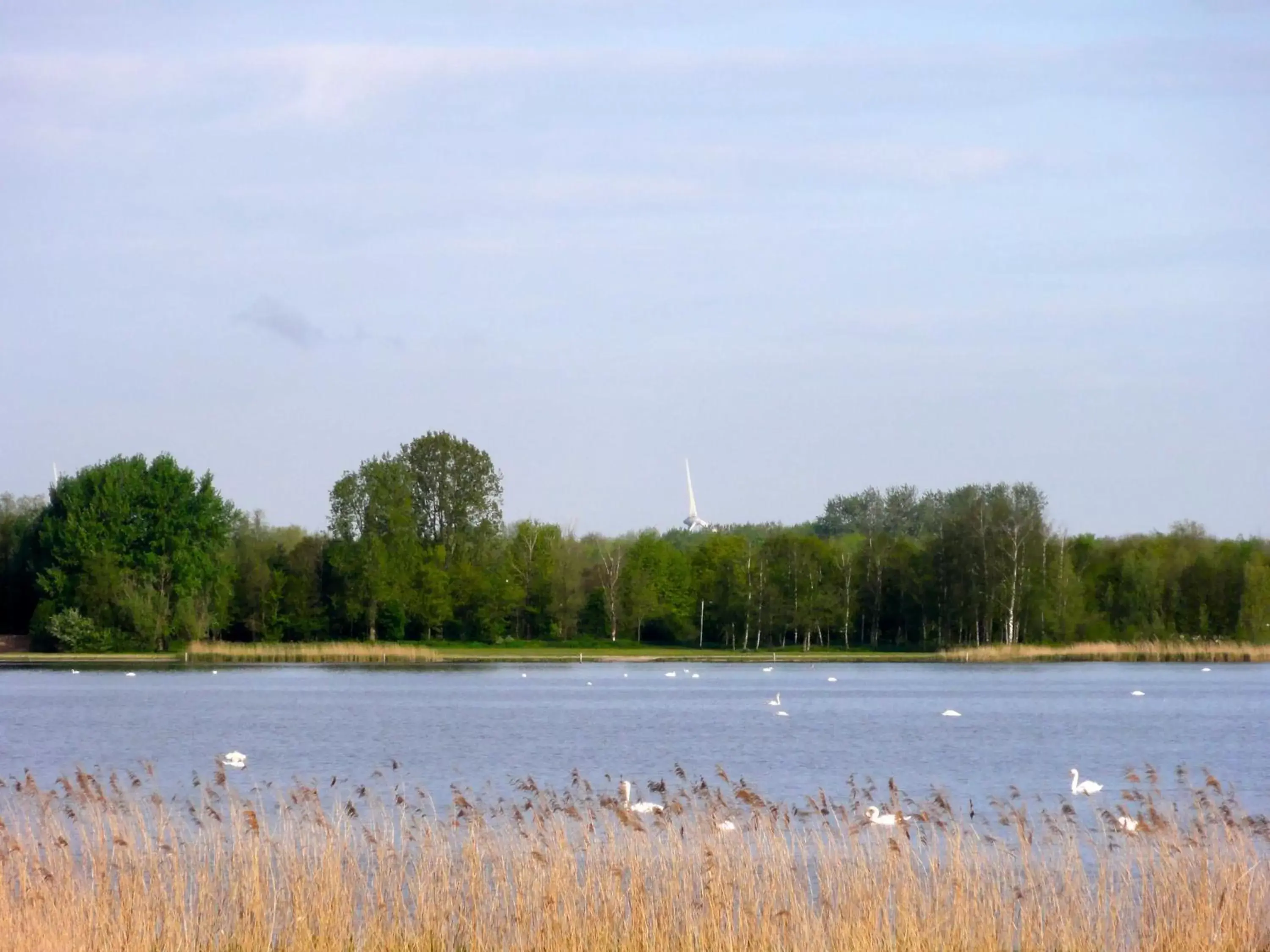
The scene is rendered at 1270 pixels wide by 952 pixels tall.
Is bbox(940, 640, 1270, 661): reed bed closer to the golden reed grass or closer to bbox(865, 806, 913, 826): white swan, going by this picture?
bbox(865, 806, 913, 826): white swan

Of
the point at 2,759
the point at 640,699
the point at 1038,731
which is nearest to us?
the point at 2,759

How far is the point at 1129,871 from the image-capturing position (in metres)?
12.0

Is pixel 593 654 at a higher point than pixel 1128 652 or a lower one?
lower

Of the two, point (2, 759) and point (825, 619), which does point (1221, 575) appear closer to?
point (825, 619)

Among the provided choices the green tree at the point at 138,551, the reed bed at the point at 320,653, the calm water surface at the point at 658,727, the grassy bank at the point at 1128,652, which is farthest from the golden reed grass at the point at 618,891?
the green tree at the point at 138,551

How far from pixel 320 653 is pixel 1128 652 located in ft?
120

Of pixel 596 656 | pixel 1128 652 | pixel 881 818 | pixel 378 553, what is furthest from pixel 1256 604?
pixel 881 818

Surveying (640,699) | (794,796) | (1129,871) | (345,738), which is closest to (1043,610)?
(640,699)

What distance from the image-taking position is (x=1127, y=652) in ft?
234

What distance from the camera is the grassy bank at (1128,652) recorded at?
6844 centimetres

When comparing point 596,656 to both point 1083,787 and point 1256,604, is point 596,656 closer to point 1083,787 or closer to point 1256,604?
point 1256,604

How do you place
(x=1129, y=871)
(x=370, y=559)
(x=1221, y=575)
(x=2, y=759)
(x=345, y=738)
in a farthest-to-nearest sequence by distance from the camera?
1. (x=370, y=559)
2. (x=1221, y=575)
3. (x=345, y=738)
4. (x=2, y=759)
5. (x=1129, y=871)

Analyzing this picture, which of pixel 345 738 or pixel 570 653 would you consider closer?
pixel 345 738

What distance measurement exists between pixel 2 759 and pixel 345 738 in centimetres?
744
